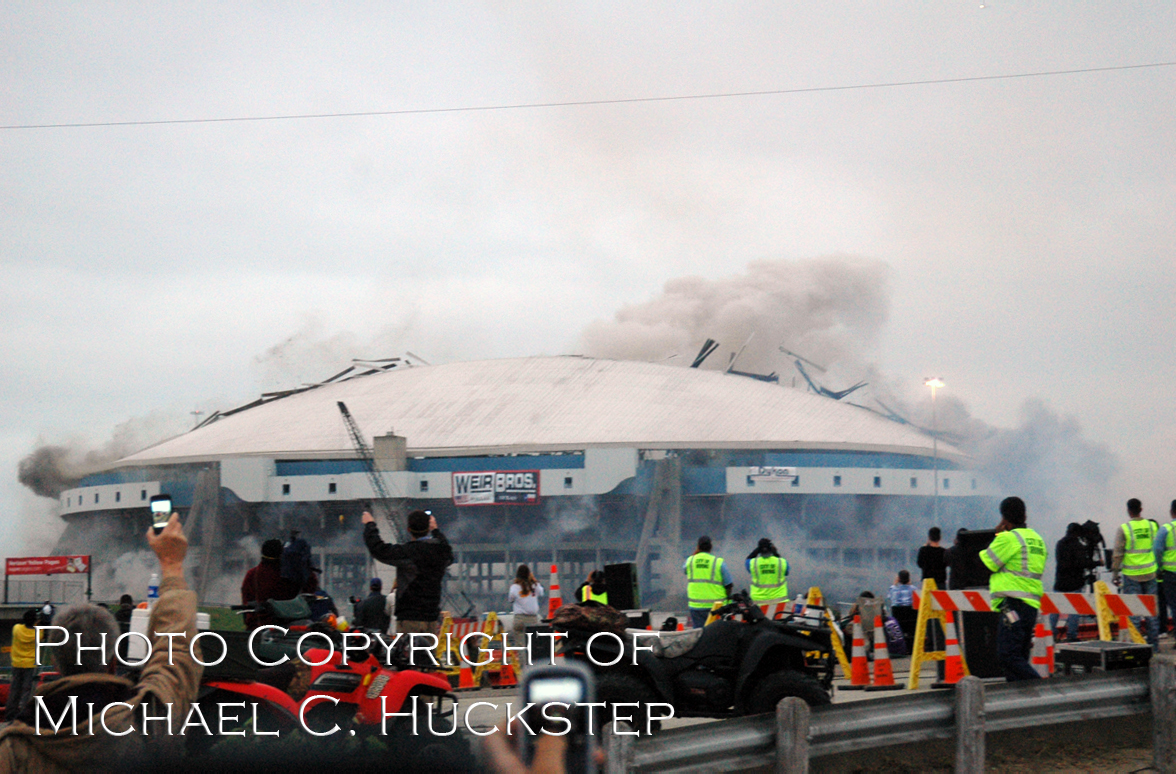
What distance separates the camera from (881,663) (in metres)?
12.7

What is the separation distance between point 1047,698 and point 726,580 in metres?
7.79

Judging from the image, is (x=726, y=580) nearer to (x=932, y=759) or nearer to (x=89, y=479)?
(x=932, y=759)

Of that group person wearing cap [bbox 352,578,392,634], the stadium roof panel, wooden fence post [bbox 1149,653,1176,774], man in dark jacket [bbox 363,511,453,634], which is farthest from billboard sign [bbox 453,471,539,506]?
wooden fence post [bbox 1149,653,1176,774]

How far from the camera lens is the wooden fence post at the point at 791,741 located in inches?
247

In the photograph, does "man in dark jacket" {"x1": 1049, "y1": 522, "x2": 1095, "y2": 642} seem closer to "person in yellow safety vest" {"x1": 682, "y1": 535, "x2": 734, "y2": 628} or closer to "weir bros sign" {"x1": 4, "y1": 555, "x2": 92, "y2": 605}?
"person in yellow safety vest" {"x1": 682, "y1": 535, "x2": 734, "y2": 628}

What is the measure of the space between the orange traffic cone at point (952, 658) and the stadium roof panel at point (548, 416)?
197 feet

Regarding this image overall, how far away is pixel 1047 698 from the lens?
7.68 m

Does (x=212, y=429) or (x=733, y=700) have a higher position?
(x=212, y=429)

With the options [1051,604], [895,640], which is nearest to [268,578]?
[1051,604]

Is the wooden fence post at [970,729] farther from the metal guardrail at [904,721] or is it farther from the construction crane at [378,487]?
the construction crane at [378,487]

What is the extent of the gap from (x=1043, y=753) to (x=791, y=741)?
2708mm

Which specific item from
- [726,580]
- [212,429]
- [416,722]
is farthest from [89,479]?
→ [416,722]

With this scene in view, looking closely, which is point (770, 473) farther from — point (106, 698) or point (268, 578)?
point (106, 698)

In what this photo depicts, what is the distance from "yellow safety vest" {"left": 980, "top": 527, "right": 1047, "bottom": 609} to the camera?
10.0m
